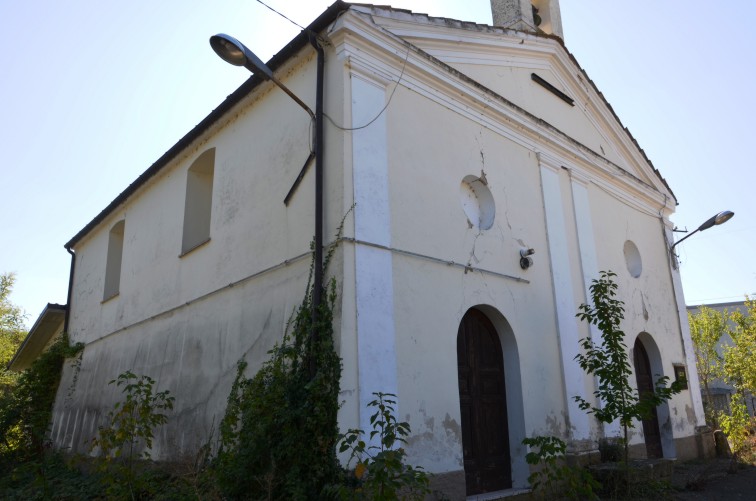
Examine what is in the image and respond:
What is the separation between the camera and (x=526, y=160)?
947 cm

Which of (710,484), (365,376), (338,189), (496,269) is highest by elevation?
(338,189)

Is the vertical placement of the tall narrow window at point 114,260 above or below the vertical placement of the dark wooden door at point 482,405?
above

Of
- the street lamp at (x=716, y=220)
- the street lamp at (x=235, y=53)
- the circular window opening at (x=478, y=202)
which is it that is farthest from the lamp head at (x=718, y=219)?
the street lamp at (x=235, y=53)

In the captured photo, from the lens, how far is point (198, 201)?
34.6 ft

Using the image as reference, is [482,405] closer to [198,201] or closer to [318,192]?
[318,192]

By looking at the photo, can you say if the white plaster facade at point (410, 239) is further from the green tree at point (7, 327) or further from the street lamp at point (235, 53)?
the green tree at point (7, 327)

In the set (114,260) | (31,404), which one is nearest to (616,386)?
(114,260)

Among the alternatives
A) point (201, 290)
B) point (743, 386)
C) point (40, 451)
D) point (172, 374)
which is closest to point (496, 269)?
point (201, 290)

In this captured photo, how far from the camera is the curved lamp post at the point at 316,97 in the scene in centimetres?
605

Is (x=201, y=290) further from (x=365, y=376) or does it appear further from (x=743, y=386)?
(x=743, y=386)

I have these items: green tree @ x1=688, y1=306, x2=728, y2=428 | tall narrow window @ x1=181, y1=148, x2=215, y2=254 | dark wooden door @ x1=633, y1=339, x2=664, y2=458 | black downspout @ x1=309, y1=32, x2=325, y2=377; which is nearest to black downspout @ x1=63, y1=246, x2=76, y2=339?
tall narrow window @ x1=181, y1=148, x2=215, y2=254

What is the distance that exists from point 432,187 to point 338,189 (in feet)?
4.86

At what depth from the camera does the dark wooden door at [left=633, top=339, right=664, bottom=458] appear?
11.0 meters

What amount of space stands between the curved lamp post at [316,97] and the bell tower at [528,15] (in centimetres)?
523
